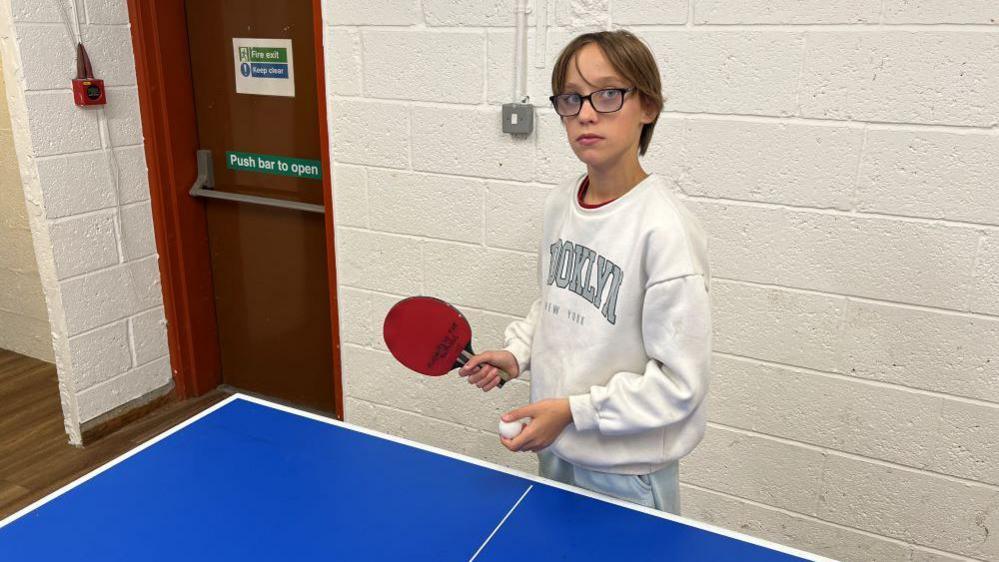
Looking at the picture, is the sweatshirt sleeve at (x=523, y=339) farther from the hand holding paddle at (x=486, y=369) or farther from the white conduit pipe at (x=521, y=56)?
the white conduit pipe at (x=521, y=56)

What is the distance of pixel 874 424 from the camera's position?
1937mm

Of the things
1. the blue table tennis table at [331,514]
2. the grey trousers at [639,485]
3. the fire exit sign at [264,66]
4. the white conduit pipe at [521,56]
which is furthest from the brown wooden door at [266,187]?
the grey trousers at [639,485]

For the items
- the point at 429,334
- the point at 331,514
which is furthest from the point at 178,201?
the point at 331,514

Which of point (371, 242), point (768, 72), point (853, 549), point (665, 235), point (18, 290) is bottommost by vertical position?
point (853, 549)

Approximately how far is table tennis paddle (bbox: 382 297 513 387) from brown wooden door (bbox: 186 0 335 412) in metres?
1.26

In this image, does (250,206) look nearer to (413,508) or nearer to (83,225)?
(83,225)

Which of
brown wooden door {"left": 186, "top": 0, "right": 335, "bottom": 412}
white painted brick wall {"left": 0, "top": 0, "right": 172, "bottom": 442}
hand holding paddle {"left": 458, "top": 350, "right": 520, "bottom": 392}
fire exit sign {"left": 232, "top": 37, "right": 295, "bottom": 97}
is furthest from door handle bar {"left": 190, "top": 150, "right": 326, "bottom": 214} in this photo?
hand holding paddle {"left": 458, "top": 350, "right": 520, "bottom": 392}

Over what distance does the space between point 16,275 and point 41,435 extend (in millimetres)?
1058

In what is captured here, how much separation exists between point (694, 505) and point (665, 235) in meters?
1.29

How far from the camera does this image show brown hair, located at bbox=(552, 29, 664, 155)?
1.26 meters

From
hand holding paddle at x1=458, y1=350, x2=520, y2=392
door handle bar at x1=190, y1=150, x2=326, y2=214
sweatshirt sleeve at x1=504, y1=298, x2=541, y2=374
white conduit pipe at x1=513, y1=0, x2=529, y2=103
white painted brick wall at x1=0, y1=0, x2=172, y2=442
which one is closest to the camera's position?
hand holding paddle at x1=458, y1=350, x2=520, y2=392

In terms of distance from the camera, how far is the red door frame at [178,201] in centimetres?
281

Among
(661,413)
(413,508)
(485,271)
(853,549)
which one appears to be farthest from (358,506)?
(853,549)

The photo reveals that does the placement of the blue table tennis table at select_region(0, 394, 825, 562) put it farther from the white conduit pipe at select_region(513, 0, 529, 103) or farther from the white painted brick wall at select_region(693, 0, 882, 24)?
the white painted brick wall at select_region(693, 0, 882, 24)
